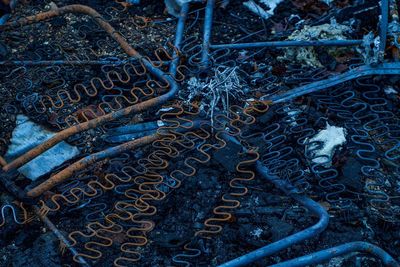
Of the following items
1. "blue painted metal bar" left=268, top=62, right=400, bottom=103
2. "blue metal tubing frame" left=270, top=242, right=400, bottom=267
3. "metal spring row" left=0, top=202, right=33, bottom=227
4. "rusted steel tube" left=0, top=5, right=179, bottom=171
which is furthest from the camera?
"blue painted metal bar" left=268, top=62, right=400, bottom=103

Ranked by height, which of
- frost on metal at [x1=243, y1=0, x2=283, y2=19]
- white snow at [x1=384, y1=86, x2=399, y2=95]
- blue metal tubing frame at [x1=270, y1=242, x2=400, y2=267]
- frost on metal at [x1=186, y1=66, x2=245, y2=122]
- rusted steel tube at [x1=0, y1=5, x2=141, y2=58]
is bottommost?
blue metal tubing frame at [x1=270, y1=242, x2=400, y2=267]

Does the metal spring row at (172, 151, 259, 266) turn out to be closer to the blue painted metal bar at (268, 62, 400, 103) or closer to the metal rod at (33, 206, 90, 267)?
the metal rod at (33, 206, 90, 267)

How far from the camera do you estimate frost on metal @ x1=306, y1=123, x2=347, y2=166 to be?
414cm

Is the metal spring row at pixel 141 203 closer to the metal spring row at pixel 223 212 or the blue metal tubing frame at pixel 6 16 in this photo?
the metal spring row at pixel 223 212

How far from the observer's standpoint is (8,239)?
3.77 metres

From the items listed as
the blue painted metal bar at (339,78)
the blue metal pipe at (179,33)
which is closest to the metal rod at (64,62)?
the blue metal pipe at (179,33)

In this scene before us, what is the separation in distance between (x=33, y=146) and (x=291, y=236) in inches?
80.8

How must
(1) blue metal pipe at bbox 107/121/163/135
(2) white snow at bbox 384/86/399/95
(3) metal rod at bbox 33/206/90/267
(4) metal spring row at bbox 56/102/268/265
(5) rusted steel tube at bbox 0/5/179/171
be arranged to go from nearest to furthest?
(3) metal rod at bbox 33/206/90/267
(4) metal spring row at bbox 56/102/268/265
(5) rusted steel tube at bbox 0/5/179/171
(1) blue metal pipe at bbox 107/121/163/135
(2) white snow at bbox 384/86/399/95

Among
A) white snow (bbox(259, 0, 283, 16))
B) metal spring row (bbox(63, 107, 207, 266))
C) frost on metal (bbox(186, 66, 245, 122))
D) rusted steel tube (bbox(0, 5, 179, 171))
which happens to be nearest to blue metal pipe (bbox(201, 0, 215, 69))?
frost on metal (bbox(186, 66, 245, 122))

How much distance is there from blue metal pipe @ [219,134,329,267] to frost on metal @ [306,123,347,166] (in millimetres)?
363

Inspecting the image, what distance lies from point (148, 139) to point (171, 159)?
23 cm

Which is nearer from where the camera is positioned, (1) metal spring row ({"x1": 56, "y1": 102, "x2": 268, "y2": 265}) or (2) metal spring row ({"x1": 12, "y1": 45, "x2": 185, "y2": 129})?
(1) metal spring row ({"x1": 56, "y1": 102, "x2": 268, "y2": 265})

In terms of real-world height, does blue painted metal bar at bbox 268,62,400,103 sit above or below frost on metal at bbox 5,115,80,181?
above

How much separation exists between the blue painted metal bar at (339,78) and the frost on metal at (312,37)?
0.38m
